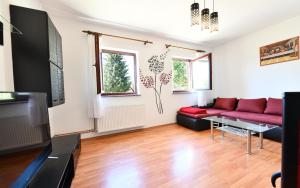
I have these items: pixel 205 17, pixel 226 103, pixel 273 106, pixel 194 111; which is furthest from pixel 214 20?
pixel 226 103

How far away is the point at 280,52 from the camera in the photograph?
133 inches

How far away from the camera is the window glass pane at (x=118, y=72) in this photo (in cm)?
341

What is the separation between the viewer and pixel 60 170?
1.18 meters

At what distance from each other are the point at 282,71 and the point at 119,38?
3728 mm

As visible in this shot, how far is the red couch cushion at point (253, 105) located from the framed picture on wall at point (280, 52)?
94 centimetres

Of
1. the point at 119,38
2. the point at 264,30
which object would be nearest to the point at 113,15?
the point at 119,38

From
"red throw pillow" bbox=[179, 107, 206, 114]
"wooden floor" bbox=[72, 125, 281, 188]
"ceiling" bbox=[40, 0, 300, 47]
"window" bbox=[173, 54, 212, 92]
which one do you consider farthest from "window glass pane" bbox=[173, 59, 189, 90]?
"wooden floor" bbox=[72, 125, 281, 188]

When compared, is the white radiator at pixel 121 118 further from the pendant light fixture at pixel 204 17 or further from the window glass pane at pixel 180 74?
the pendant light fixture at pixel 204 17

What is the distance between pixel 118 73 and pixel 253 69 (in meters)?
3.46

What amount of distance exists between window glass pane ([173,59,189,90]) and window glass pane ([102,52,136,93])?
134 centimetres

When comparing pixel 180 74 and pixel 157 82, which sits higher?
pixel 180 74

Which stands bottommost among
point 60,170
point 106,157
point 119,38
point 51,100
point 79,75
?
point 106,157

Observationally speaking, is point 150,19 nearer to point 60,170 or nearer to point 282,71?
point 60,170

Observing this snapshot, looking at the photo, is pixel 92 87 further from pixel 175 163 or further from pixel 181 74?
pixel 181 74
